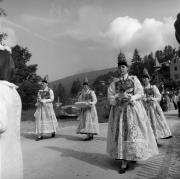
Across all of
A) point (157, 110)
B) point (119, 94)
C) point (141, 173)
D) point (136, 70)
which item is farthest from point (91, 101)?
point (136, 70)

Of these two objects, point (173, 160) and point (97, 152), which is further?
point (97, 152)

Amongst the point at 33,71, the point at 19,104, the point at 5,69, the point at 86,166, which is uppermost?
the point at 33,71

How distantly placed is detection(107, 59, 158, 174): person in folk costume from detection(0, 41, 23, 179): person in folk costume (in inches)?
132

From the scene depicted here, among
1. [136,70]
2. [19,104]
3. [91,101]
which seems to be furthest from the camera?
[136,70]

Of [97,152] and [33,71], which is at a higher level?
[33,71]

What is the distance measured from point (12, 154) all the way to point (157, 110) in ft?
21.5

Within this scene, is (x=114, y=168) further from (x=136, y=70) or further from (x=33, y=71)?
(x=136, y=70)

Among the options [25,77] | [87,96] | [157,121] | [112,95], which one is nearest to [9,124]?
[112,95]

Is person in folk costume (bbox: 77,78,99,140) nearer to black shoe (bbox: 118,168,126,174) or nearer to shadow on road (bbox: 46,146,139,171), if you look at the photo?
shadow on road (bbox: 46,146,139,171)

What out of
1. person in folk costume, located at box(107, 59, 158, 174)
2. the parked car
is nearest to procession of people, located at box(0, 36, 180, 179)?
person in folk costume, located at box(107, 59, 158, 174)

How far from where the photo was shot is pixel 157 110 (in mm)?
8289

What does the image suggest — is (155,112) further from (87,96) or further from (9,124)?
(9,124)

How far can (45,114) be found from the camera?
411 inches

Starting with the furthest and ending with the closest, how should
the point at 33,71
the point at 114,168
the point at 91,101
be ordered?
the point at 33,71, the point at 91,101, the point at 114,168
